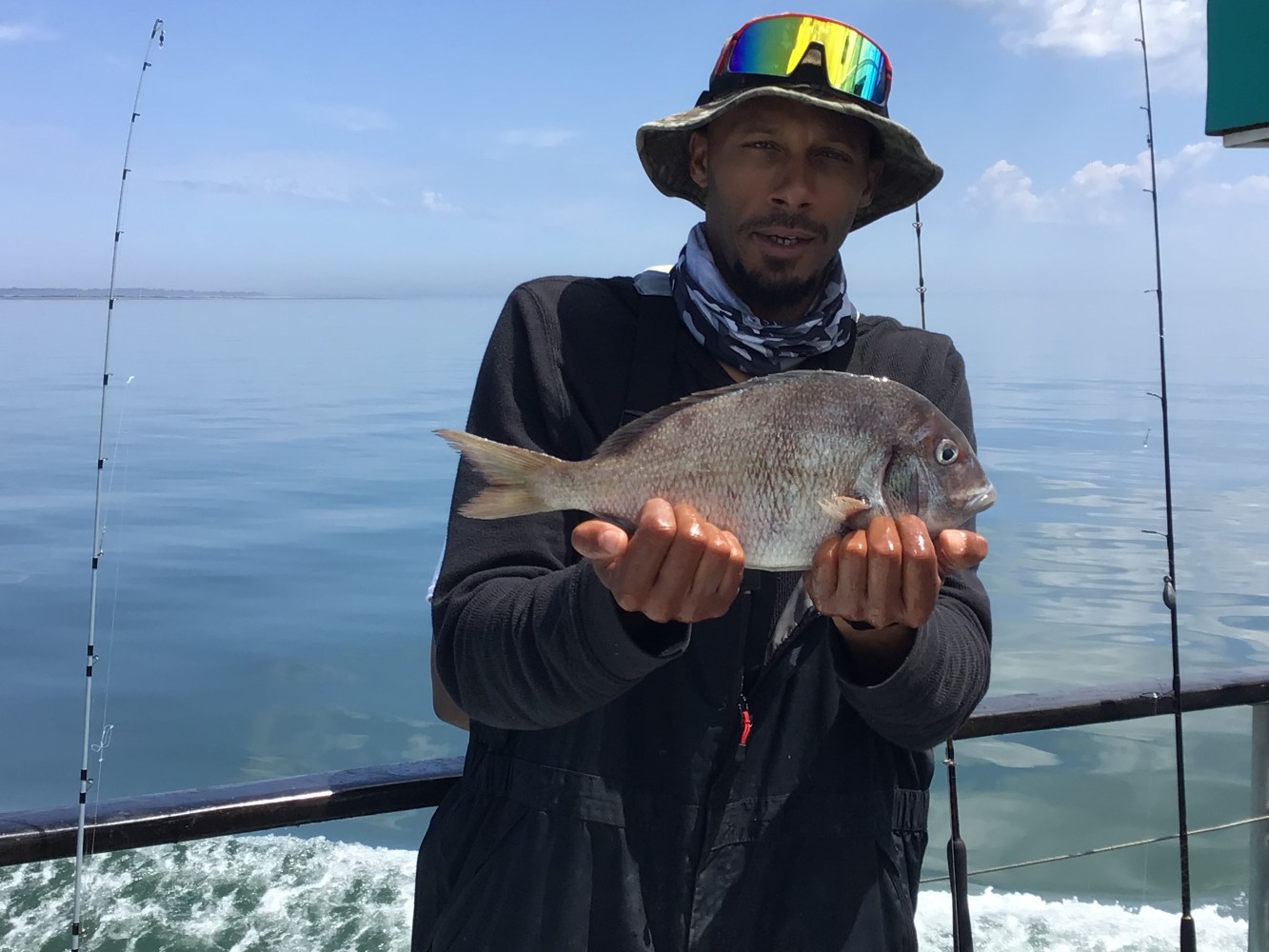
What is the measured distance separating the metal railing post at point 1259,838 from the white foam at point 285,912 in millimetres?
1027

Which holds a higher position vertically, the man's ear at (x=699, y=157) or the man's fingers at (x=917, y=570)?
the man's ear at (x=699, y=157)

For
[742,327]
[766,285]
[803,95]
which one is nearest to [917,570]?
[742,327]

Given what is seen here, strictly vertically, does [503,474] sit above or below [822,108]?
below

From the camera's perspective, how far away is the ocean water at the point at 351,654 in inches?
183

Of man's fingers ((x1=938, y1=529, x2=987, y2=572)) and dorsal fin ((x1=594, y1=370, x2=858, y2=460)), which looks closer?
man's fingers ((x1=938, y1=529, x2=987, y2=572))

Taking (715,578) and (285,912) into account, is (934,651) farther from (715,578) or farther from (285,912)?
(285,912)

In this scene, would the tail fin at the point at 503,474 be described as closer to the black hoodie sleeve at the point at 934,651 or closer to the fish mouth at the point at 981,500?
the black hoodie sleeve at the point at 934,651

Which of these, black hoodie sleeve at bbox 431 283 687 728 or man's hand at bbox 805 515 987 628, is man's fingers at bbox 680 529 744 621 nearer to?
black hoodie sleeve at bbox 431 283 687 728

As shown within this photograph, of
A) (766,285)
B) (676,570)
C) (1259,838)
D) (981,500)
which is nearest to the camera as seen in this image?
(676,570)

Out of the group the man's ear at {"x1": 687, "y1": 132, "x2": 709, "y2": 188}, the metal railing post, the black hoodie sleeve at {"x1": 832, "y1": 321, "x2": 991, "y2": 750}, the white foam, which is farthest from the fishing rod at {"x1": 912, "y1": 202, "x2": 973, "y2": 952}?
the white foam

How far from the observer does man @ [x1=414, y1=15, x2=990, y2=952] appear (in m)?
1.73

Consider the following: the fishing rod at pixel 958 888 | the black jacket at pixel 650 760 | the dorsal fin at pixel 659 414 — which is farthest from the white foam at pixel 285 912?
the dorsal fin at pixel 659 414

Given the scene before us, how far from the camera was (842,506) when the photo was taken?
186cm

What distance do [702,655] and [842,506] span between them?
40 centimetres
